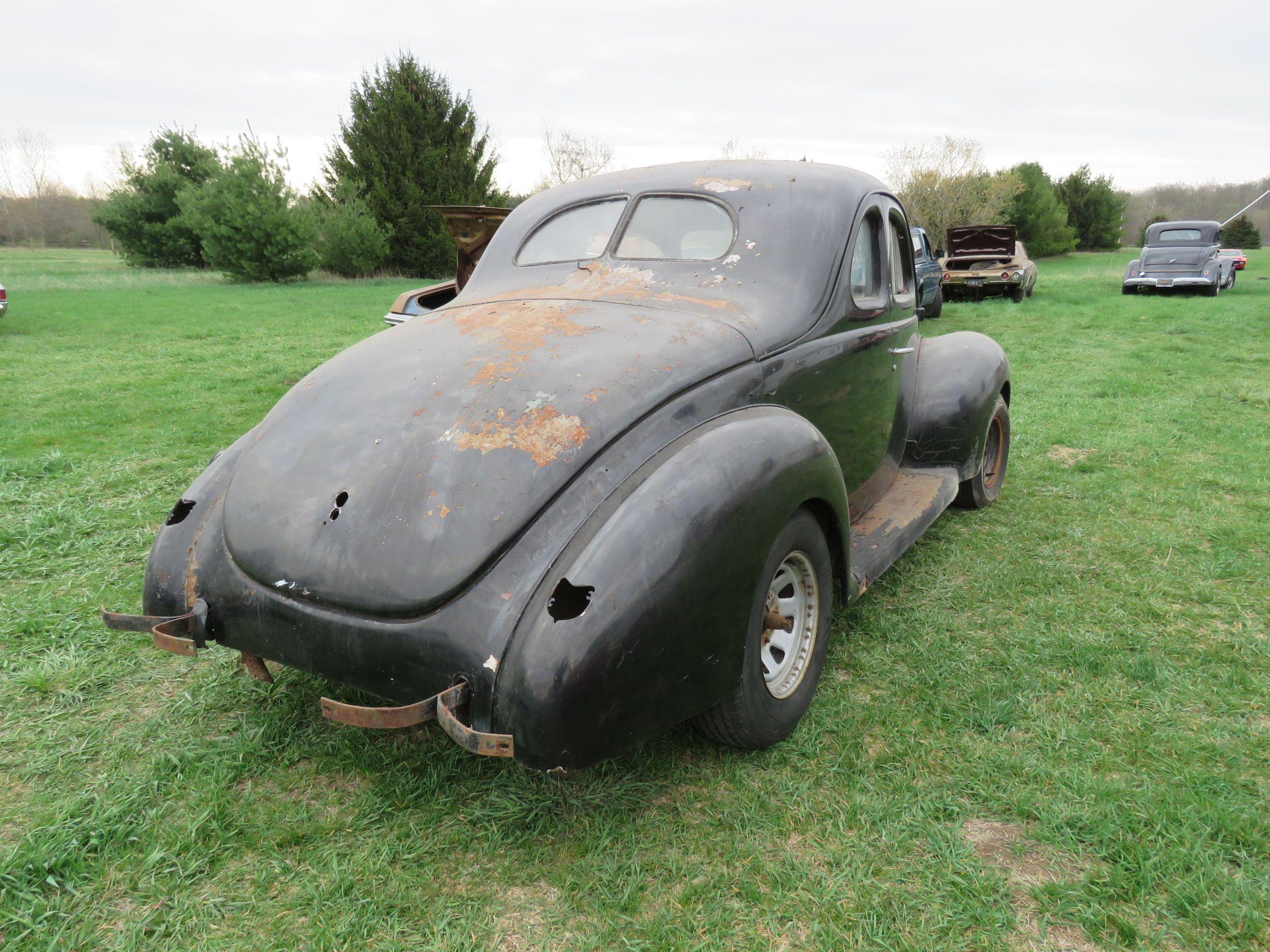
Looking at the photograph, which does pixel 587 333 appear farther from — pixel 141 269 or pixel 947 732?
pixel 141 269

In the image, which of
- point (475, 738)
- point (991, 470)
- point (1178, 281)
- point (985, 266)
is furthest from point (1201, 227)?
point (475, 738)

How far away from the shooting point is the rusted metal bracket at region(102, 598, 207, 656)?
7.58 feet

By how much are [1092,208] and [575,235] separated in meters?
41.9

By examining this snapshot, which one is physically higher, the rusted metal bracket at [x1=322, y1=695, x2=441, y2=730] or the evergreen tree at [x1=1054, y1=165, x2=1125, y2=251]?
the evergreen tree at [x1=1054, y1=165, x2=1125, y2=251]

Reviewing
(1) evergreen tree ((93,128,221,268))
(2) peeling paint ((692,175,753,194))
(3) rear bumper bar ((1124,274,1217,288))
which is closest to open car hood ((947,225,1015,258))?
(3) rear bumper bar ((1124,274,1217,288))

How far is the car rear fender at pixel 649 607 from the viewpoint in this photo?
187 cm

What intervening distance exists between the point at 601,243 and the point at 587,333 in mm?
952

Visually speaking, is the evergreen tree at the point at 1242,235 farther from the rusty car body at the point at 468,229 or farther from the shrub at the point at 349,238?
the rusty car body at the point at 468,229

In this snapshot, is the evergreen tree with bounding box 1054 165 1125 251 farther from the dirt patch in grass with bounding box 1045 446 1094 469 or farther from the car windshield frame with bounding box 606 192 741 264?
the car windshield frame with bounding box 606 192 741 264

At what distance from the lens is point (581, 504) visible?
2.11 m

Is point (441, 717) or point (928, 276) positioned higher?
point (928, 276)

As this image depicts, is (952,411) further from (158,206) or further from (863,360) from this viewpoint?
(158,206)

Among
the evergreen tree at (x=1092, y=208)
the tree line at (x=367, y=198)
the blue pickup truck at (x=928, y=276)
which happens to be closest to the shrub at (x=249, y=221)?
the tree line at (x=367, y=198)

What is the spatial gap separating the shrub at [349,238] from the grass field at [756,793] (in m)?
22.1
